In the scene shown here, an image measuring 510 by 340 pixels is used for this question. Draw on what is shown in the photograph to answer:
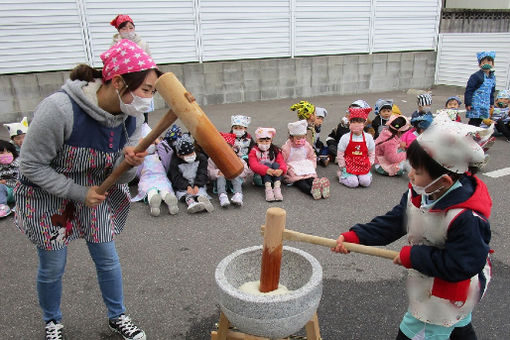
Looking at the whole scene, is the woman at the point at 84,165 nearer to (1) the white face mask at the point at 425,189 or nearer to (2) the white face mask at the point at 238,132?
(1) the white face mask at the point at 425,189

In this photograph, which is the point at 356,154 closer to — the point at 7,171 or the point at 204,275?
the point at 204,275

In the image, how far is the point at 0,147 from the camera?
4.73m

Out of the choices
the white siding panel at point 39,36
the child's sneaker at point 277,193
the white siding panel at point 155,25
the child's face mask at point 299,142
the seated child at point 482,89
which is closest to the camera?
the child's sneaker at point 277,193

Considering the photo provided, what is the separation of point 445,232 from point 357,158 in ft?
12.6

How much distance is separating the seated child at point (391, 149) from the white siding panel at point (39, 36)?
6876mm

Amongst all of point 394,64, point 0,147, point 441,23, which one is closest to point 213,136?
point 0,147

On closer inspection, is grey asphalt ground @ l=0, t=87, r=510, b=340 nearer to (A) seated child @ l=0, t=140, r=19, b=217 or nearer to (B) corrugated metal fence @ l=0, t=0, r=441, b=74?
(A) seated child @ l=0, t=140, r=19, b=217

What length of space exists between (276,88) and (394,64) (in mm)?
4051

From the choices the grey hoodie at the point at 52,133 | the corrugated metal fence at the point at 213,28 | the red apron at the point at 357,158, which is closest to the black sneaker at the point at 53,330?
the grey hoodie at the point at 52,133

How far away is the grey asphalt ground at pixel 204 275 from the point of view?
276 cm

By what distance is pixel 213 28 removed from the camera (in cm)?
994

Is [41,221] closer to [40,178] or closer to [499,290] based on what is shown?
[40,178]

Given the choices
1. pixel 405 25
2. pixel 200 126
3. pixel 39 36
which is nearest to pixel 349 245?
pixel 200 126

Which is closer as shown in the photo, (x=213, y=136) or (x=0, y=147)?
(x=213, y=136)
